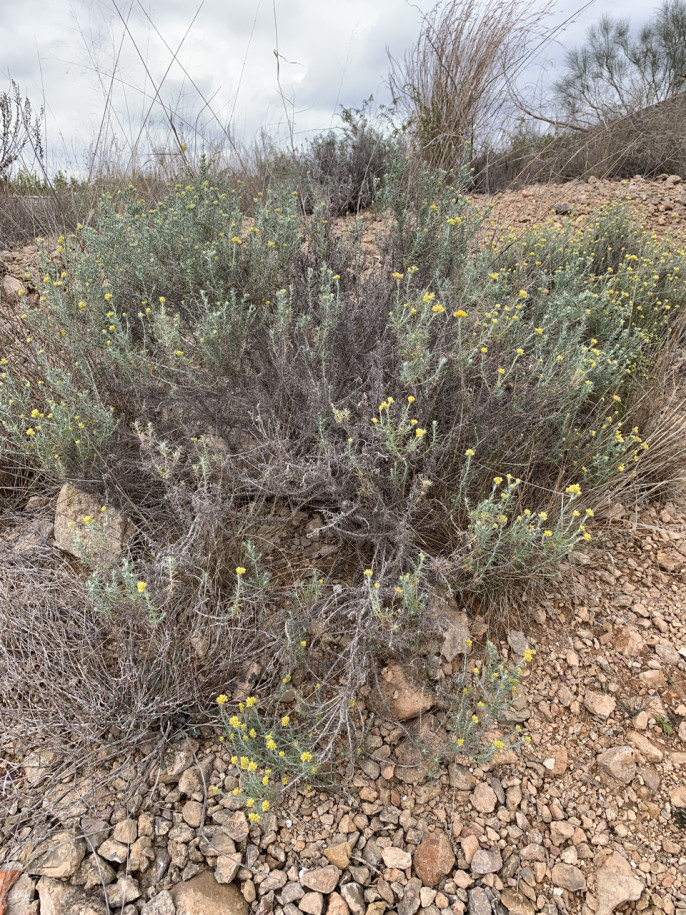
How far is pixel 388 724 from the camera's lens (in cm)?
184

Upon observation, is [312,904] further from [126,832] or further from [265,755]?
[126,832]

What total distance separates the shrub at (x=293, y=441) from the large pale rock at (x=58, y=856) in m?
0.29

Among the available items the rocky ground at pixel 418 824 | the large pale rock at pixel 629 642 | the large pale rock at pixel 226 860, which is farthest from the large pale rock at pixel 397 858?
the large pale rock at pixel 629 642

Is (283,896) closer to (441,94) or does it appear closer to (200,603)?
(200,603)

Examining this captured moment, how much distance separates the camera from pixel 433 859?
1.55 metres

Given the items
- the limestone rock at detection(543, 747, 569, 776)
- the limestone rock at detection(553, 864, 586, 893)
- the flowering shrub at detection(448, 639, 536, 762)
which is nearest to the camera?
the limestone rock at detection(553, 864, 586, 893)

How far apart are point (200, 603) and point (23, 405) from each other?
1.24 metres

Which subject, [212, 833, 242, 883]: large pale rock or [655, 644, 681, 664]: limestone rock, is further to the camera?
[655, 644, 681, 664]: limestone rock

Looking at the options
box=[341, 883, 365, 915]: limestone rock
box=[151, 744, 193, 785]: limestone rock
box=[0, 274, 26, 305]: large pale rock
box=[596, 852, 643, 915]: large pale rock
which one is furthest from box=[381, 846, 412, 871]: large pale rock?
box=[0, 274, 26, 305]: large pale rock

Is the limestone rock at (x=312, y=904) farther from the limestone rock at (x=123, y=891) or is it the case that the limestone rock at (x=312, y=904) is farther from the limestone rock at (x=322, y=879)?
the limestone rock at (x=123, y=891)

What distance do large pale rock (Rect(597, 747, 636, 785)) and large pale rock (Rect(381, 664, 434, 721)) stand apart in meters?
0.57

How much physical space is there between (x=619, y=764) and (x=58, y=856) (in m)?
1.69

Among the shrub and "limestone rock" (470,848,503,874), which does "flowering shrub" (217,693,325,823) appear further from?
"limestone rock" (470,848,503,874)

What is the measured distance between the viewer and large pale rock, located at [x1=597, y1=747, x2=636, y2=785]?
171cm
